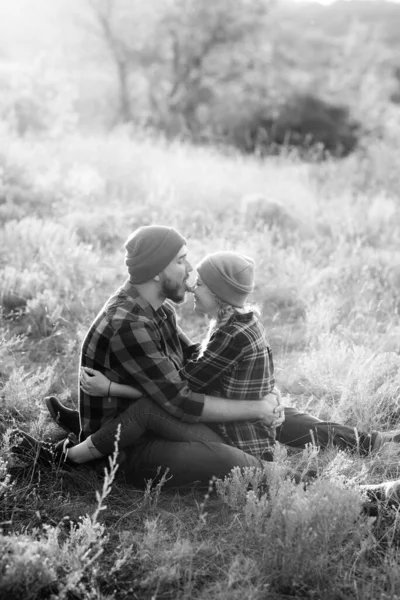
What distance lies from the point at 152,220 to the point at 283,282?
234 cm

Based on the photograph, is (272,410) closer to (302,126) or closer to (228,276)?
(228,276)

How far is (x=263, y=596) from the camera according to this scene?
2.58 m

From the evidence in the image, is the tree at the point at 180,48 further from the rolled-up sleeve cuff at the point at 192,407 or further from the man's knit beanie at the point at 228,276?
the rolled-up sleeve cuff at the point at 192,407

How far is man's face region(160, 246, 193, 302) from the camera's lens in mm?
3426

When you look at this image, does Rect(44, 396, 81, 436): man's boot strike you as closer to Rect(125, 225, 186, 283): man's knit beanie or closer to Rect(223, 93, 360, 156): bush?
Rect(125, 225, 186, 283): man's knit beanie

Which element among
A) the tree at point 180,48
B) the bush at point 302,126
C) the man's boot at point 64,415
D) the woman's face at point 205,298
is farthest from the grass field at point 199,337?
the tree at point 180,48

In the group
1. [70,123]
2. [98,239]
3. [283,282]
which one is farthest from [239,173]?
[70,123]

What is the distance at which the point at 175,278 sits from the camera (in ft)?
11.3

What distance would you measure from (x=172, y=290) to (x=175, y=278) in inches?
2.9

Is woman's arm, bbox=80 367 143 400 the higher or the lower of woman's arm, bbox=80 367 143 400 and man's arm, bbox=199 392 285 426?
the higher

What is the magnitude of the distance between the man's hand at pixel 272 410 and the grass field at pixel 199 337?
0.20m

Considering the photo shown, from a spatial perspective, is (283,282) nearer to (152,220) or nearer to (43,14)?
(152,220)

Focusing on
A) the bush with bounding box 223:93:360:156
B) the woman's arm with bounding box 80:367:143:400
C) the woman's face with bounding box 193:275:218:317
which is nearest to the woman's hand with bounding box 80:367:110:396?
the woman's arm with bounding box 80:367:143:400

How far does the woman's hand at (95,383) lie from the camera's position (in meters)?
3.32
